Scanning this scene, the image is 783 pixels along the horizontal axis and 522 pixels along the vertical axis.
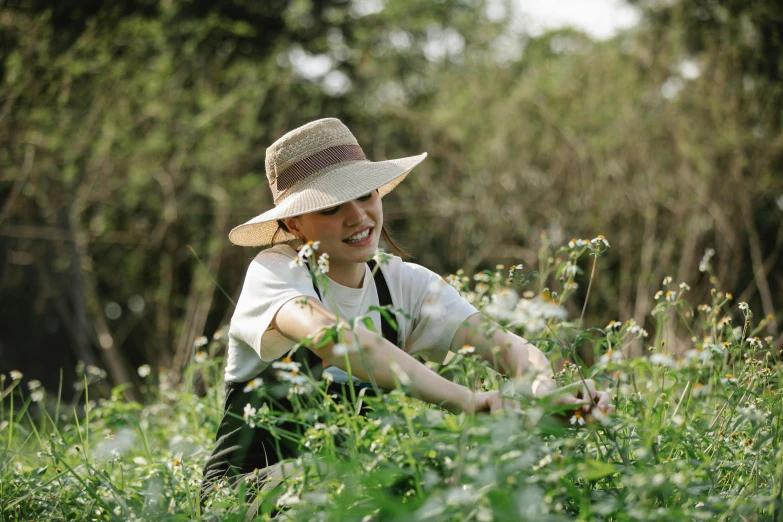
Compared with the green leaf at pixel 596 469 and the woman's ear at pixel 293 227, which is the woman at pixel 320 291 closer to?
the woman's ear at pixel 293 227

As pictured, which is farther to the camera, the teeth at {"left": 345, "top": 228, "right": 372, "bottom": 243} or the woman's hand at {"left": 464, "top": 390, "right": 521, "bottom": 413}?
the teeth at {"left": 345, "top": 228, "right": 372, "bottom": 243}

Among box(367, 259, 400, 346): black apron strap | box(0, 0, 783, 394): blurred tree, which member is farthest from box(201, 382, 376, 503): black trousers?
box(0, 0, 783, 394): blurred tree

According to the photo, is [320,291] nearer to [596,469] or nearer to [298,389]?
[298,389]

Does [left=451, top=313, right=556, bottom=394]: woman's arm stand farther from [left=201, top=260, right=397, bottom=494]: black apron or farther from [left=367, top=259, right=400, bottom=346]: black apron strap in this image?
[left=201, top=260, right=397, bottom=494]: black apron

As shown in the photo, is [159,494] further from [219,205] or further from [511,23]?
[511,23]

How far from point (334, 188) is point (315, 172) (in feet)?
0.46

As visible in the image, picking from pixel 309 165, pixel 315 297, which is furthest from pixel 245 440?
pixel 309 165

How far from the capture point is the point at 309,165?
2525 millimetres

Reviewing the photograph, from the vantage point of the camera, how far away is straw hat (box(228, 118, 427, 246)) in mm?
2381

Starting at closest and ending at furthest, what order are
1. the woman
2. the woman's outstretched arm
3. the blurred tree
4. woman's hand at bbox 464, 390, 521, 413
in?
woman's hand at bbox 464, 390, 521, 413
the woman's outstretched arm
the woman
the blurred tree

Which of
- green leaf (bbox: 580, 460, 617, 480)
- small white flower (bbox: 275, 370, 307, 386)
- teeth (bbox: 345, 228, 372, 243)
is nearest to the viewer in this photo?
green leaf (bbox: 580, 460, 617, 480)

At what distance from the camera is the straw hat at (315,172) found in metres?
2.38

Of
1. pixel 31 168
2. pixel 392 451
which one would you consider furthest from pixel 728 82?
pixel 392 451

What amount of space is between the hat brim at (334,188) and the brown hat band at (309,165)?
1.1 inches
